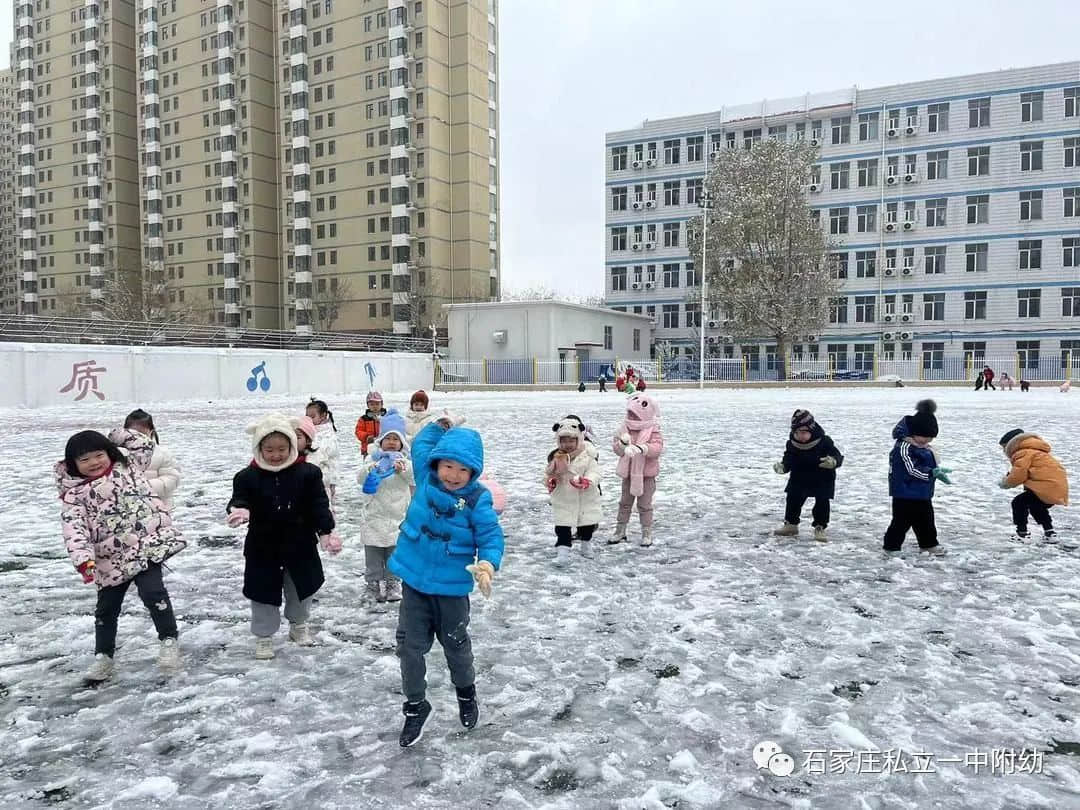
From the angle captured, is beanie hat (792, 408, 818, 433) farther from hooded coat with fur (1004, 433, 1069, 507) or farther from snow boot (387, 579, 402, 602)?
snow boot (387, 579, 402, 602)

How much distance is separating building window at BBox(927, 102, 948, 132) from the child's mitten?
193ft

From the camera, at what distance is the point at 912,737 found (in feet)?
11.0

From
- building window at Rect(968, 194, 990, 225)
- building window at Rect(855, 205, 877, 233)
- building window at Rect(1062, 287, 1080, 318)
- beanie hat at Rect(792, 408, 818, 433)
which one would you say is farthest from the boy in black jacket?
building window at Rect(968, 194, 990, 225)

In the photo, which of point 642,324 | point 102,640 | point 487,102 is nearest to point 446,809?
point 102,640

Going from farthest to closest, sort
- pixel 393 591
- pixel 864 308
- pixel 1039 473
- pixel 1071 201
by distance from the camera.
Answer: pixel 864 308
pixel 1071 201
pixel 1039 473
pixel 393 591

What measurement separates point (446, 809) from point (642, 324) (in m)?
56.8

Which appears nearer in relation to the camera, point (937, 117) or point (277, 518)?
point (277, 518)

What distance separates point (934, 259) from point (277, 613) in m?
56.4

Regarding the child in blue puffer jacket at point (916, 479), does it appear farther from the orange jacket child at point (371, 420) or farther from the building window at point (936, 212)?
the building window at point (936, 212)

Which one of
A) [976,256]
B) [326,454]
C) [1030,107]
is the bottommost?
[326,454]

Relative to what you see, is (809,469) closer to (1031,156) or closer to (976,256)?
(976,256)

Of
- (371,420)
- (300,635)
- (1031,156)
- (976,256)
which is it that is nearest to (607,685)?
(300,635)

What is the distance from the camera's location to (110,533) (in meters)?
3.88

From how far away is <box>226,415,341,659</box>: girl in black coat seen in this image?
4.00 metres
